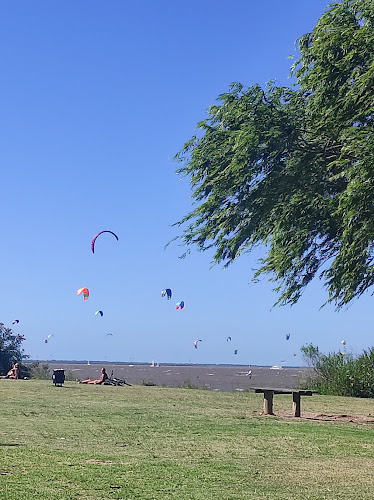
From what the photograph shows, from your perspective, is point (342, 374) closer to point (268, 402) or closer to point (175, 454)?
point (268, 402)

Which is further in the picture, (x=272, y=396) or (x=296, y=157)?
(x=272, y=396)

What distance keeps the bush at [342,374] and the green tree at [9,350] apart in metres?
19.4

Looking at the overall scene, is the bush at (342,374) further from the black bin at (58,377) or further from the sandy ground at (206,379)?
the black bin at (58,377)

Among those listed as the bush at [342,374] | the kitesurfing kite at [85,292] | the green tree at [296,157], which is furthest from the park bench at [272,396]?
the kitesurfing kite at [85,292]

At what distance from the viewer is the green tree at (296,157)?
1230 cm

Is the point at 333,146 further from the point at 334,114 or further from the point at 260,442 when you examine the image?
the point at 260,442

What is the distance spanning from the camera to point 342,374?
95.5 feet

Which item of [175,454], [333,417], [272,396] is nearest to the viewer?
[175,454]

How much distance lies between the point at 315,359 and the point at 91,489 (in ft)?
80.2

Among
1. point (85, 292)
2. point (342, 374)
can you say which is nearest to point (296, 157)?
point (342, 374)

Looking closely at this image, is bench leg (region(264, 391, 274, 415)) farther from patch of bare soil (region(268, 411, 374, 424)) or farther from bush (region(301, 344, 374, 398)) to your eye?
bush (region(301, 344, 374, 398))

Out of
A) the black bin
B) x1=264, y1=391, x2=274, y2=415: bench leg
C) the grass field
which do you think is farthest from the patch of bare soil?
the black bin

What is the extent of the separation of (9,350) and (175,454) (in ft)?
111

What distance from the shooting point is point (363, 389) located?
28.1m
